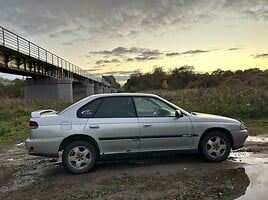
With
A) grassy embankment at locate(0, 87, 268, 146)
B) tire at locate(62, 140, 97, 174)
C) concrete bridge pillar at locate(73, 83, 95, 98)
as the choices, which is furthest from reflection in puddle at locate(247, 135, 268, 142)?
concrete bridge pillar at locate(73, 83, 95, 98)

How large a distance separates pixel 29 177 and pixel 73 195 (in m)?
1.79

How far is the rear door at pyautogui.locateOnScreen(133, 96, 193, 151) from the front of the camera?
23.4 feet

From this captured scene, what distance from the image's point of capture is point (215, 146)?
293 inches

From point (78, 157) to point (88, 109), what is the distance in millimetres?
990

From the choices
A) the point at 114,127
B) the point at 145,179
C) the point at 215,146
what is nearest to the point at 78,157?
the point at 114,127

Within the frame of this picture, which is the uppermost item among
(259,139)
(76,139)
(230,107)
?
(230,107)

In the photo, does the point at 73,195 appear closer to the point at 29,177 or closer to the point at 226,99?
the point at 29,177

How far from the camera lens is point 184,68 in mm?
95812

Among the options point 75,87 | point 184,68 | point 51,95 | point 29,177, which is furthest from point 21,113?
point 184,68

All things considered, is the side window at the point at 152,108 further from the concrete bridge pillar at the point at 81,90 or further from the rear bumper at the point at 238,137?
the concrete bridge pillar at the point at 81,90

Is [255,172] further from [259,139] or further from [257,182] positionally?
[259,139]

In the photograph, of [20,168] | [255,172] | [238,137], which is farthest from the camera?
[20,168]

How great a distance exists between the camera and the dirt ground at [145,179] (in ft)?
18.1

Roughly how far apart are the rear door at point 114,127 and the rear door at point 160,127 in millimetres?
171
